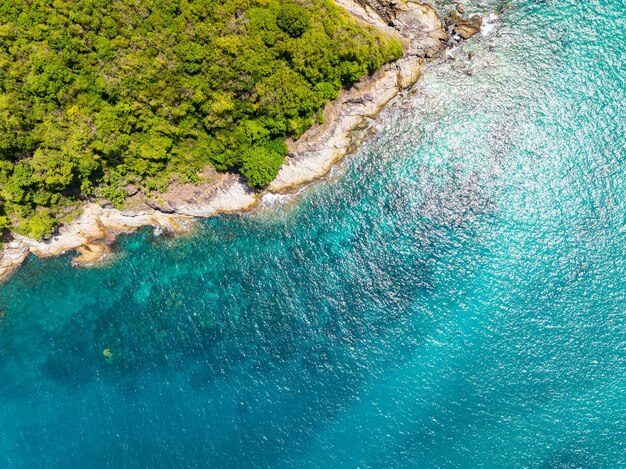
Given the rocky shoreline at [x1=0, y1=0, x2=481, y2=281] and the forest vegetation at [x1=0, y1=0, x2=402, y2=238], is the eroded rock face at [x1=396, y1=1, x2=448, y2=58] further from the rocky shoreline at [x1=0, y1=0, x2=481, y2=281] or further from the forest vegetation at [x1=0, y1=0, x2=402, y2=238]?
the forest vegetation at [x1=0, y1=0, x2=402, y2=238]

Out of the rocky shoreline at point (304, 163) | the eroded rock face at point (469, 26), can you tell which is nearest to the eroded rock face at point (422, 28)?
the rocky shoreline at point (304, 163)

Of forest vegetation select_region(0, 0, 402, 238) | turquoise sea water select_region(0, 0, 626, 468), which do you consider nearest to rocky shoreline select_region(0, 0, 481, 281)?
forest vegetation select_region(0, 0, 402, 238)

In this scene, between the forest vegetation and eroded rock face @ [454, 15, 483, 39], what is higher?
eroded rock face @ [454, 15, 483, 39]

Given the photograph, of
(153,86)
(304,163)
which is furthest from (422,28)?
(153,86)

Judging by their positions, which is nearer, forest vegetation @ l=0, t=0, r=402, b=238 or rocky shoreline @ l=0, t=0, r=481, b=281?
forest vegetation @ l=0, t=0, r=402, b=238

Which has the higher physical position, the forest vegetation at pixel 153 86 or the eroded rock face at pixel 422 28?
the eroded rock face at pixel 422 28

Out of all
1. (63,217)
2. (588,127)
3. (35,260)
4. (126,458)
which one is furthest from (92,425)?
(588,127)

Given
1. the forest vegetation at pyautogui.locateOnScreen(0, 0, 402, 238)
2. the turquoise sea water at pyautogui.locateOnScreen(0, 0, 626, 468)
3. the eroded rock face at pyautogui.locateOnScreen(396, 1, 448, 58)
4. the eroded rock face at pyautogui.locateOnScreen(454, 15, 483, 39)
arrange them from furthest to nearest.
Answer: the eroded rock face at pyautogui.locateOnScreen(396, 1, 448, 58) < the eroded rock face at pyautogui.locateOnScreen(454, 15, 483, 39) < the turquoise sea water at pyautogui.locateOnScreen(0, 0, 626, 468) < the forest vegetation at pyautogui.locateOnScreen(0, 0, 402, 238)

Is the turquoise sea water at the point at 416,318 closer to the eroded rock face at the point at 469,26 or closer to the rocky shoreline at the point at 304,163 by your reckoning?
the eroded rock face at the point at 469,26
